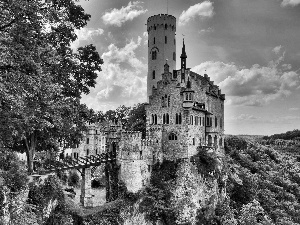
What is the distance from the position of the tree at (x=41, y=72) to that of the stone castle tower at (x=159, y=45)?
144 ft

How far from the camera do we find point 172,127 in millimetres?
44656

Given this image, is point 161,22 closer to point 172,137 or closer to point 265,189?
point 172,137

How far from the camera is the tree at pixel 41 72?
1305 cm

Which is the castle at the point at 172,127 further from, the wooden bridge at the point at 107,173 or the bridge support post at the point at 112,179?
the wooden bridge at the point at 107,173

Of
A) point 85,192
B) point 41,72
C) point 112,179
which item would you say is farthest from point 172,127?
point 41,72

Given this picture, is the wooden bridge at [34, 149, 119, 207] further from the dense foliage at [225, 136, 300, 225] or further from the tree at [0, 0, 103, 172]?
the tree at [0, 0, 103, 172]

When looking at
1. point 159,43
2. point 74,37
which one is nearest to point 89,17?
point 74,37

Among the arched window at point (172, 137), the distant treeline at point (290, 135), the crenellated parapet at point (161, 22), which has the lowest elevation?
the arched window at point (172, 137)

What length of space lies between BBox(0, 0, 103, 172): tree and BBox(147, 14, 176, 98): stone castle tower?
4379cm

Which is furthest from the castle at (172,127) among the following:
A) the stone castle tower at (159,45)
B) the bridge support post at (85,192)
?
the stone castle tower at (159,45)

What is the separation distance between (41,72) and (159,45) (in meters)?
50.6

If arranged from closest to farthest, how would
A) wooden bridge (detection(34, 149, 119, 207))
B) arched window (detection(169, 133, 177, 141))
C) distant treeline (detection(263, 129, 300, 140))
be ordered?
wooden bridge (detection(34, 149, 119, 207)) < arched window (detection(169, 133, 177, 141)) < distant treeline (detection(263, 129, 300, 140))

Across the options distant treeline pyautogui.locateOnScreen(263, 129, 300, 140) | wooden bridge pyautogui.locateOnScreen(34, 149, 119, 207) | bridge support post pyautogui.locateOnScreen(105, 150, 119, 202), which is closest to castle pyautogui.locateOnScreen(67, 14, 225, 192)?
bridge support post pyautogui.locateOnScreen(105, 150, 119, 202)

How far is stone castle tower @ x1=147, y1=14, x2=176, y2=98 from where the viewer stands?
6244cm
